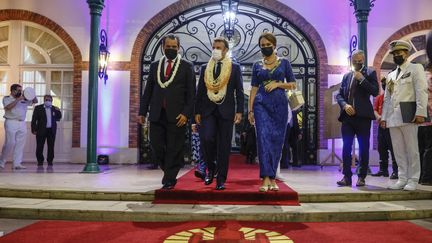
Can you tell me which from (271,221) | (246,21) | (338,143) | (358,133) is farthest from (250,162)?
(271,221)

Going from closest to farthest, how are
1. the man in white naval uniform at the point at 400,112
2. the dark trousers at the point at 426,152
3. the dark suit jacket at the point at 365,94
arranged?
the man in white naval uniform at the point at 400,112 → the dark suit jacket at the point at 365,94 → the dark trousers at the point at 426,152

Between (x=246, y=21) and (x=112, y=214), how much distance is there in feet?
26.4

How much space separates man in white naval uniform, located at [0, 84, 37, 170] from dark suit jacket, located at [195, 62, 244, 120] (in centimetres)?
495

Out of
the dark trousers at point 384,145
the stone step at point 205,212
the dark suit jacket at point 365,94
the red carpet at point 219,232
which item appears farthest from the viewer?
the dark trousers at point 384,145

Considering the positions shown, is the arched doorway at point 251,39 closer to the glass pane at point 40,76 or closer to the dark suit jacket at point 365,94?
the glass pane at point 40,76

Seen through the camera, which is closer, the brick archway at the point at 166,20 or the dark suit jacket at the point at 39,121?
the dark suit jacket at the point at 39,121

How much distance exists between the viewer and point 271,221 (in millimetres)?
4504

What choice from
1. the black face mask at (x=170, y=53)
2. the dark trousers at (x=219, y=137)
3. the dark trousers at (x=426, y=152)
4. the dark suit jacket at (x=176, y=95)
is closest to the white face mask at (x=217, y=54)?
the dark suit jacket at (x=176, y=95)

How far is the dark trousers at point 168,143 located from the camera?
5176mm

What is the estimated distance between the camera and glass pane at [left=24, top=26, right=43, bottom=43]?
36.4 feet

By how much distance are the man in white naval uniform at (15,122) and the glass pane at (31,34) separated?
113 inches

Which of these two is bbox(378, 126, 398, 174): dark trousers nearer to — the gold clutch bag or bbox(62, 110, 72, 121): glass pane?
the gold clutch bag

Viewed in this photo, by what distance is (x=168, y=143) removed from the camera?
205 inches

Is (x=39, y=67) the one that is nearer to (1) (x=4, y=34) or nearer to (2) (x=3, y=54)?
(2) (x=3, y=54)
